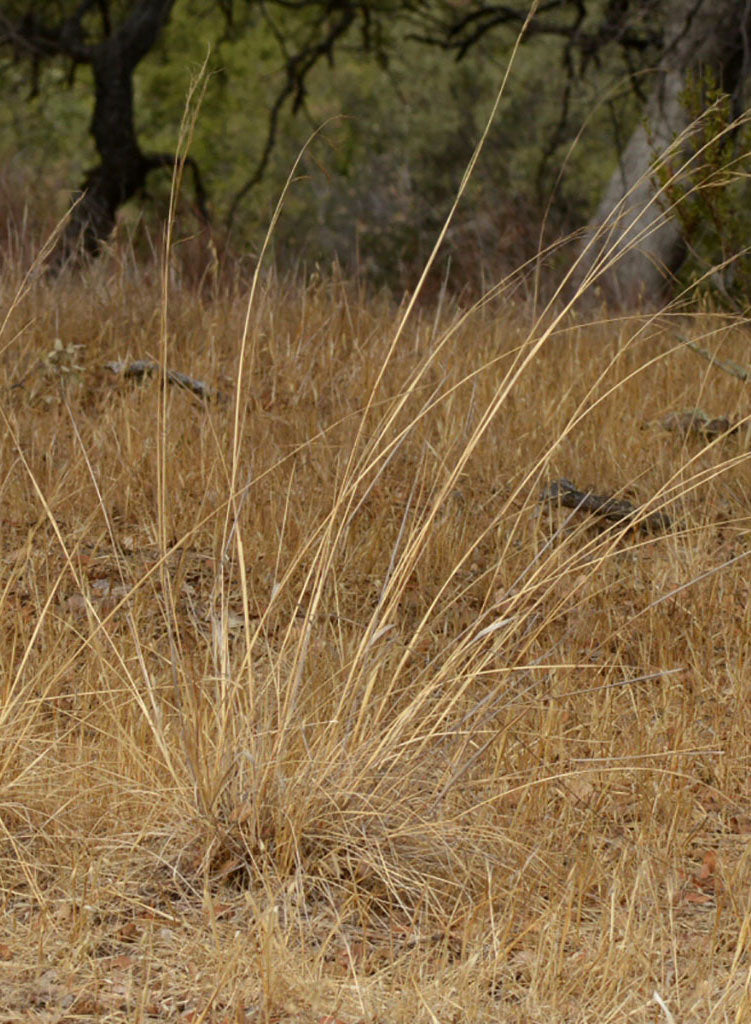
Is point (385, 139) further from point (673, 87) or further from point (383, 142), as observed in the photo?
point (673, 87)

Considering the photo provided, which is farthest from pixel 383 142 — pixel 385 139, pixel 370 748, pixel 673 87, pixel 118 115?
pixel 370 748

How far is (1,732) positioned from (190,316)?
333 cm

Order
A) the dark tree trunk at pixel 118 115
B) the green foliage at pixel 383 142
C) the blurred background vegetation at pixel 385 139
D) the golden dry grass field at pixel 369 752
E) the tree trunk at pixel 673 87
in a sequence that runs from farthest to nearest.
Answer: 1. the green foliage at pixel 383 142
2. the blurred background vegetation at pixel 385 139
3. the dark tree trunk at pixel 118 115
4. the tree trunk at pixel 673 87
5. the golden dry grass field at pixel 369 752

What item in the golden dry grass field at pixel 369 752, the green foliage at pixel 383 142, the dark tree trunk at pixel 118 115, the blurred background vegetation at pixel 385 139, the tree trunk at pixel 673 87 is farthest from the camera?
the green foliage at pixel 383 142

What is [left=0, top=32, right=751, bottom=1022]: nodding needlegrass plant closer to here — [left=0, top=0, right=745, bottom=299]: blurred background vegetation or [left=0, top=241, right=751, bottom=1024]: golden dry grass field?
[left=0, top=241, right=751, bottom=1024]: golden dry grass field

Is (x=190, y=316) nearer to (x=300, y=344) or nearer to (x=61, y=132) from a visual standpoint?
(x=300, y=344)

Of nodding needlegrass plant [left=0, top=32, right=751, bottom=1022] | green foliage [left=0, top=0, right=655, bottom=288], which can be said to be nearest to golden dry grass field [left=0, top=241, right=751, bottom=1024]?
nodding needlegrass plant [left=0, top=32, right=751, bottom=1022]

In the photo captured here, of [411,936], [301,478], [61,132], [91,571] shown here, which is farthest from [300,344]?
[61,132]

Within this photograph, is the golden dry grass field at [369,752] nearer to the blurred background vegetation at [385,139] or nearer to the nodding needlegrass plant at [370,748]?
the nodding needlegrass plant at [370,748]

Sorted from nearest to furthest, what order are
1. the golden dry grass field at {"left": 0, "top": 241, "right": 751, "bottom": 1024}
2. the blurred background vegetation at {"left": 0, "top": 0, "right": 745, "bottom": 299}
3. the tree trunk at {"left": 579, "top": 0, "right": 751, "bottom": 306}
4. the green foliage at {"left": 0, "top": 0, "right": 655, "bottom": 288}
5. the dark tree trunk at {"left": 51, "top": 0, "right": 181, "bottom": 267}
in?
the golden dry grass field at {"left": 0, "top": 241, "right": 751, "bottom": 1024} → the tree trunk at {"left": 579, "top": 0, "right": 751, "bottom": 306} → the dark tree trunk at {"left": 51, "top": 0, "right": 181, "bottom": 267} → the blurred background vegetation at {"left": 0, "top": 0, "right": 745, "bottom": 299} → the green foliage at {"left": 0, "top": 0, "right": 655, "bottom": 288}

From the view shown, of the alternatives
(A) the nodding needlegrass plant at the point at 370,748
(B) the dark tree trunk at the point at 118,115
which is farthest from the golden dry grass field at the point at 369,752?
(B) the dark tree trunk at the point at 118,115

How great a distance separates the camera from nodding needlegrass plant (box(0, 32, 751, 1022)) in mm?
2041

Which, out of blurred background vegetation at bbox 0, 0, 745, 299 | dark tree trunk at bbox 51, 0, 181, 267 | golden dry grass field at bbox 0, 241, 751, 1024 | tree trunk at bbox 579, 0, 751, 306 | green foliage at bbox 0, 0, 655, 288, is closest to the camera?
golden dry grass field at bbox 0, 241, 751, 1024

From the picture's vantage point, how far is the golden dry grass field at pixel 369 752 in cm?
202
